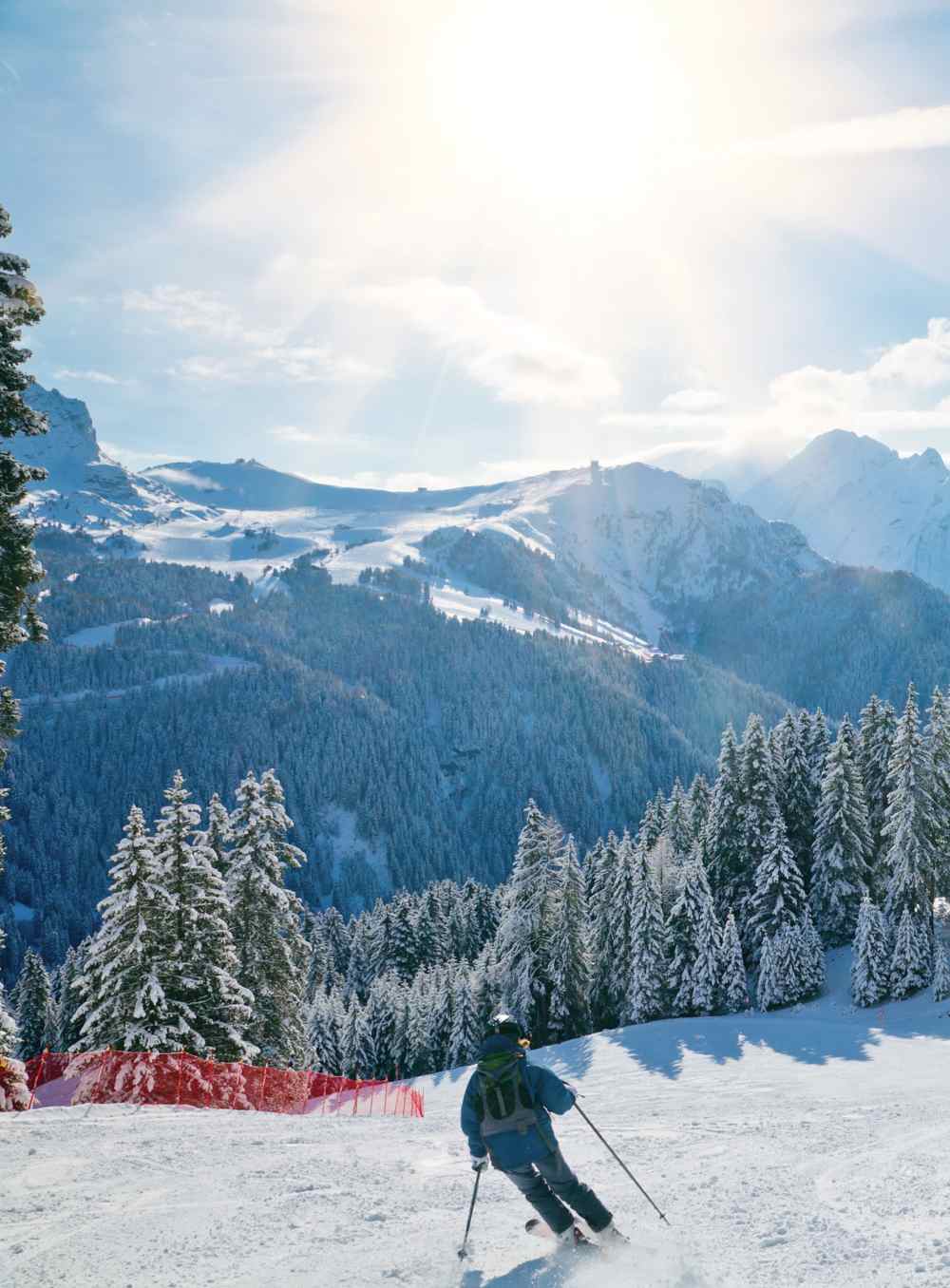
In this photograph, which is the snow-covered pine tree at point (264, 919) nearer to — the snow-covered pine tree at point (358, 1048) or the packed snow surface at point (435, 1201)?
the packed snow surface at point (435, 1201)

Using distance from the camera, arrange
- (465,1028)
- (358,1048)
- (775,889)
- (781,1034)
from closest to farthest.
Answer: (781,1034) < (775,889) < (465,1028) < (358,1048)

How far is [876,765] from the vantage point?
45531 mm

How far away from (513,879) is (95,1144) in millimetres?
33354

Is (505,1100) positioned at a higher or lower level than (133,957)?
higher

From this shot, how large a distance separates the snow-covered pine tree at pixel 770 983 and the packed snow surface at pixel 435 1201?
20.7 metres

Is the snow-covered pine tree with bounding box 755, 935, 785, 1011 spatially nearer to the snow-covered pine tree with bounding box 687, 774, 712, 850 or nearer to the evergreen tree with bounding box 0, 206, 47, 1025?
the snow-covered pine tree with bounding box 687, 774, 712, 850

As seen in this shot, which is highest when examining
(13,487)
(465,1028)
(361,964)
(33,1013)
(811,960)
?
(13,487)

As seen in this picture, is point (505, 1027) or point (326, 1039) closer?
point (505, 1027)

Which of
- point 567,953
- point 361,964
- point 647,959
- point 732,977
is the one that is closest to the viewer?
point 732,977

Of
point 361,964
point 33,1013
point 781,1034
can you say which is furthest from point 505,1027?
point 361,964

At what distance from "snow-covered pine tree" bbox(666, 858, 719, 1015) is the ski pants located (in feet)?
109

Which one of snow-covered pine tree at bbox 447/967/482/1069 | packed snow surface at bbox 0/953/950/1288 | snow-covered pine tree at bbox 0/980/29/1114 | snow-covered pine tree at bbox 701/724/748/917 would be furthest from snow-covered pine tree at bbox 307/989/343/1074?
snow-covered pine tree at bbox 0/980/29/1114

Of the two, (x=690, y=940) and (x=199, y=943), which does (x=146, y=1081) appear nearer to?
(x=199, y=943)

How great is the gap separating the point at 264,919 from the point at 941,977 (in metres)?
25.7
